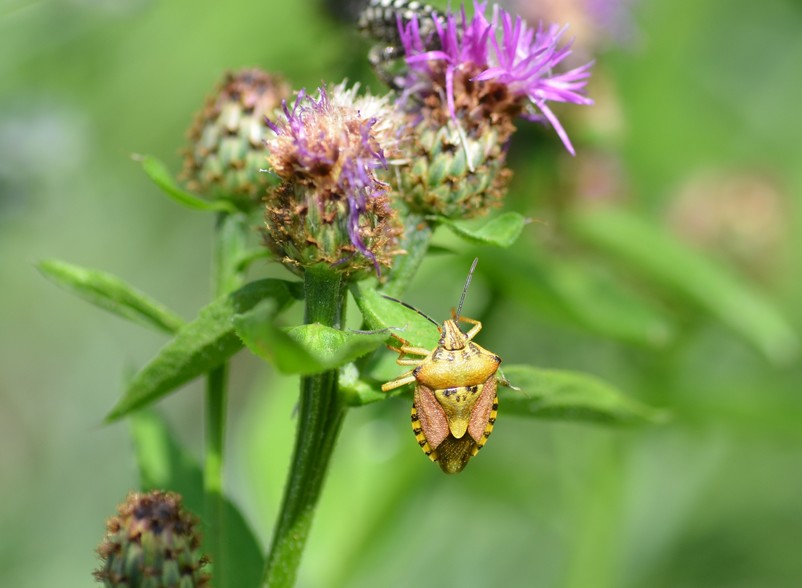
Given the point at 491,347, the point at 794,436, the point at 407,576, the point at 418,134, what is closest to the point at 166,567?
the point at 418,134

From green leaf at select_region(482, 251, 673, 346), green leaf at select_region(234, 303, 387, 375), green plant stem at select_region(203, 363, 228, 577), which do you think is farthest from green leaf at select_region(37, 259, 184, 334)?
green leaf at select_region(482, 251, 673, 346)

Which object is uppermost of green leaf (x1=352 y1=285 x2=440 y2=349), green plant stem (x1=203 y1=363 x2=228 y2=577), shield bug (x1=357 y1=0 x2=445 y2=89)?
shield bug (x1=357 y1=0 x2=445 y2=89)

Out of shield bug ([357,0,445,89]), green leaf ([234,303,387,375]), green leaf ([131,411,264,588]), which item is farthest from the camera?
shield bug ([357,0,445,89])

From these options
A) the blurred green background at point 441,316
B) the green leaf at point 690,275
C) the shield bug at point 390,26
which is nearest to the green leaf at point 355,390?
the shield bug at point 390,26

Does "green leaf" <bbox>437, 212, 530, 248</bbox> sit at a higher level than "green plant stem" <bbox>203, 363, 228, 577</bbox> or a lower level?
higher

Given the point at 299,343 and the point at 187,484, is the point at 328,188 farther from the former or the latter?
the point at 187,484

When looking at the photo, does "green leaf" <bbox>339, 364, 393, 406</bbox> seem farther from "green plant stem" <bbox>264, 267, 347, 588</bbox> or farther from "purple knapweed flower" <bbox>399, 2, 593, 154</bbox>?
"purple knapweed flower" <bbox>399, 2, 593, 154</bbox>
